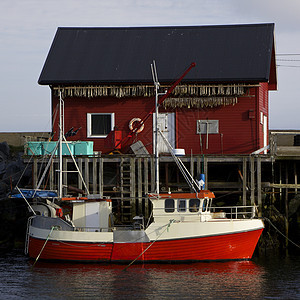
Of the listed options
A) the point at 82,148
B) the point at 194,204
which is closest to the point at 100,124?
the point at 82,148

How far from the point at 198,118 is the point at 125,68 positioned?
4.74m

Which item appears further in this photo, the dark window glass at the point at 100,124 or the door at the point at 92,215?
the dark window glass at the point at 100,124

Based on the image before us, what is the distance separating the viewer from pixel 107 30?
40375 mm

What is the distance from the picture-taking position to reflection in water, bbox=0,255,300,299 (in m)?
24.0

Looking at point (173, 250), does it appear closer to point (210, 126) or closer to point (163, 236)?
point (163, 236)

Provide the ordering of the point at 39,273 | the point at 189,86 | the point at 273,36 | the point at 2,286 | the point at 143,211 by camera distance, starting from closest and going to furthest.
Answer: the point at 2,286
the point at 39,273
the point at 143,211
the point at 189,86
the point at 273,36

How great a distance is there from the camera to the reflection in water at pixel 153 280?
2405 centimetres

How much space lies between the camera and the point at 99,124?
36906mm

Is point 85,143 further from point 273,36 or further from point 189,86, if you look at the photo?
point 273,36

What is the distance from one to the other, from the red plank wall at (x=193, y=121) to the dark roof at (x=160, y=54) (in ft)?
3.93

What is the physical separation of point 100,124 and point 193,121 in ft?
16.0

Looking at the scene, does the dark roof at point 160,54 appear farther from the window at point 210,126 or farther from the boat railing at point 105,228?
the boat railing at point 105,228

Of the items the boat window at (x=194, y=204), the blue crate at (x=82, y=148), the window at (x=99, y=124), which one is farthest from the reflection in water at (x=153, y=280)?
the window at (x=99, y=124)

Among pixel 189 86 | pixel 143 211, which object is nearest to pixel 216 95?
pixel 189 86
